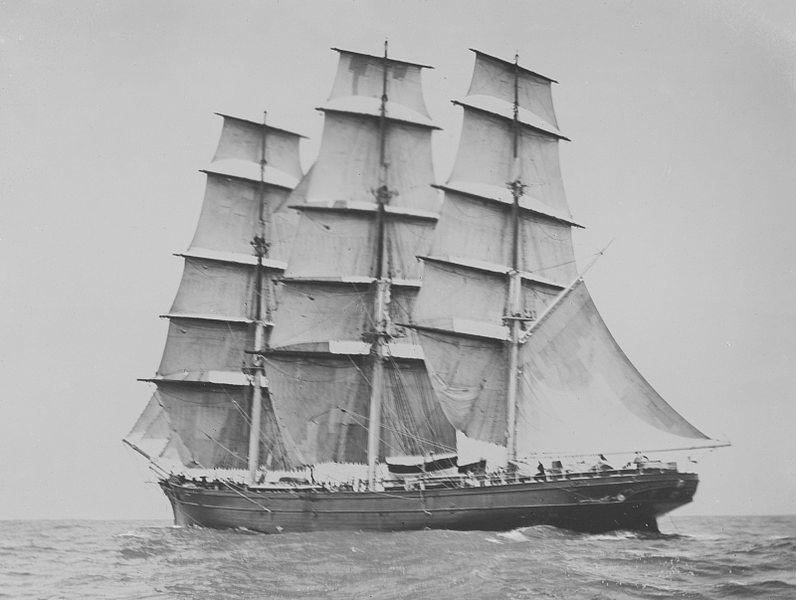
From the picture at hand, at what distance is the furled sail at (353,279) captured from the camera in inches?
1483

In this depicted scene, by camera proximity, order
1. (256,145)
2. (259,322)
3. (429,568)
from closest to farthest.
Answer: (429,568), (259,322), (256,145)

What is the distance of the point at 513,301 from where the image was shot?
118 ft

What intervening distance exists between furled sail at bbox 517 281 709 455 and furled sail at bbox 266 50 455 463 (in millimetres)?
5451

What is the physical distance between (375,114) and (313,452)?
1435cm

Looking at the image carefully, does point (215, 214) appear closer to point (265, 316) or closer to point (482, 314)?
point (265, 316)

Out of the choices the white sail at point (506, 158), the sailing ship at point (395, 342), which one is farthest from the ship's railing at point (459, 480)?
the white sail at point (506, 158)

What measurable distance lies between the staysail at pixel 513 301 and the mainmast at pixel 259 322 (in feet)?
30.5

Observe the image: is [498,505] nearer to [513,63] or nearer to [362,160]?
[362,160]

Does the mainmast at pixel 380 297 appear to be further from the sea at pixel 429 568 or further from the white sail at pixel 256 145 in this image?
the white sail at pixel 256 145

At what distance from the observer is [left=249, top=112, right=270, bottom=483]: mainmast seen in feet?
134

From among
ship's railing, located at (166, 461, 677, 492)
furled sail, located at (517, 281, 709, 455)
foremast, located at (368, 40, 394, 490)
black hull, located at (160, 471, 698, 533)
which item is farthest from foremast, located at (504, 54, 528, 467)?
foremast, located at (368, 40, 394, 490)

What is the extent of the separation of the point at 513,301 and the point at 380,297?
5.56 metres

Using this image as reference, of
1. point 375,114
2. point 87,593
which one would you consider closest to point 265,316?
point 375,114

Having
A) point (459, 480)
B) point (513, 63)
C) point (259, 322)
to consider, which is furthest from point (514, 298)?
point (259, 322)
